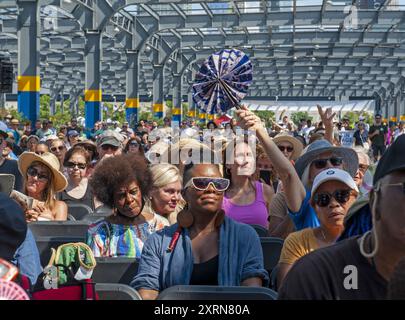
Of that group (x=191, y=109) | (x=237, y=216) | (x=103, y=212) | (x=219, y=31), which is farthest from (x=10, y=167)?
(x=191, y=109)

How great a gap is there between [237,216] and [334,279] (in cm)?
414

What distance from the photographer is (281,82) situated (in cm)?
7706

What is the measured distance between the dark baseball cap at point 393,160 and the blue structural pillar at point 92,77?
85.3 ft

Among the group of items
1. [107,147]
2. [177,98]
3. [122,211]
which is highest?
[177,98]

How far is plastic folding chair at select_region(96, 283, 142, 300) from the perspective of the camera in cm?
388

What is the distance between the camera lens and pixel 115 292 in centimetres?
390

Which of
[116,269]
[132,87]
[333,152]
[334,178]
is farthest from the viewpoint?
[132,87]

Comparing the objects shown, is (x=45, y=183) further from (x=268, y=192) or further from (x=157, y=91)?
(x=157, y=91)

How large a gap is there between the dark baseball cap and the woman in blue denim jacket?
2142 mm

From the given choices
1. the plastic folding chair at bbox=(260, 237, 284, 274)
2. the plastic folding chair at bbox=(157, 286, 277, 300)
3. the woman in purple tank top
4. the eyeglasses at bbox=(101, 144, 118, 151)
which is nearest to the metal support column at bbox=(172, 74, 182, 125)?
the eyeglasses at bbox=(101, 144, 118, 151)

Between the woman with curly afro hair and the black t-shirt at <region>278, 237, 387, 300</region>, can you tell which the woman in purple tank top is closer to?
the woman with curly afro hair

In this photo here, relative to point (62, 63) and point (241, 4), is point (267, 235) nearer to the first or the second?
point (241, 4)

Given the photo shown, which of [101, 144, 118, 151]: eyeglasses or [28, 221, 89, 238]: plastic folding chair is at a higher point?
[101, 144, 118, 151]: eyeglasses
